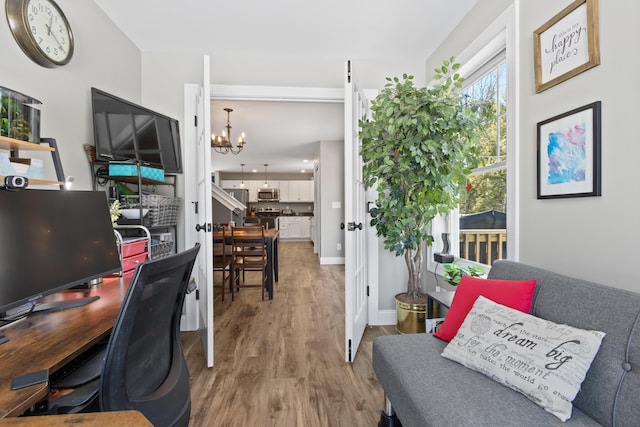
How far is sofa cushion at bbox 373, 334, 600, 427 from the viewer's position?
3.06 feet

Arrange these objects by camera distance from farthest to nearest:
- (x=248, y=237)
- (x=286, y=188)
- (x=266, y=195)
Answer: (x=286, y=188) < (x=266, y=195) < (x=248, y=237)

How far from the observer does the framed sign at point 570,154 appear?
1.30 metres

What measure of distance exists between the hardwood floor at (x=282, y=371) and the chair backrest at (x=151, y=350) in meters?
0.75

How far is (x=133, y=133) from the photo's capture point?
2234 millimetres

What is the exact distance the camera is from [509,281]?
4.56 ft

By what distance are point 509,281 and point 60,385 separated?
5.68 ft

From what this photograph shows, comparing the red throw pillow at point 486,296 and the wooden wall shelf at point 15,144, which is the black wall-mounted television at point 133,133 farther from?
the red throw pillow at point 486,296

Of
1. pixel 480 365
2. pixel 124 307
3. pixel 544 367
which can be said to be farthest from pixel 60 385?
pixel 544 367

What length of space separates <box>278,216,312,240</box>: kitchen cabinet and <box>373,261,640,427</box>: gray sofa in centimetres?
896

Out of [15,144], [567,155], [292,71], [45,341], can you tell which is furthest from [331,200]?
[45,341]

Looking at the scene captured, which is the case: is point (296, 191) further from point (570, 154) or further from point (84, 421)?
point (84, 421)

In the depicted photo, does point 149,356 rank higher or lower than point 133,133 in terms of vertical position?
lower

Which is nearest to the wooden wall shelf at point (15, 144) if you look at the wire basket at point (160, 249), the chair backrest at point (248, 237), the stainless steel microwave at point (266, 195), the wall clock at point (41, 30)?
the wall clock at point (41, 30)

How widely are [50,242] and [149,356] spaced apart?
2.03ft
